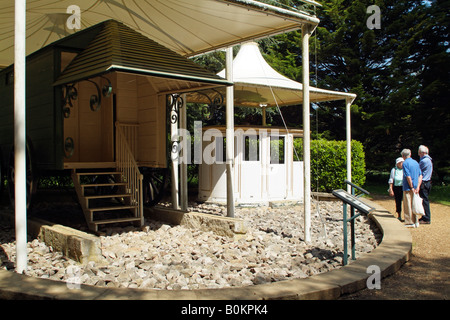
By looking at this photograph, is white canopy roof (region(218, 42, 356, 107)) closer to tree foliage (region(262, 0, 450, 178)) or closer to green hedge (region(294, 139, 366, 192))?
green hedge (region(294, 139, 366, 192))

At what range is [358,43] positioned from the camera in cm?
2167

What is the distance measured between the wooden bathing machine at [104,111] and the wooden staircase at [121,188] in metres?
0.02

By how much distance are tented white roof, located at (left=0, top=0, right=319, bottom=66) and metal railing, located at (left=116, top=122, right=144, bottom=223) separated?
1985 mm

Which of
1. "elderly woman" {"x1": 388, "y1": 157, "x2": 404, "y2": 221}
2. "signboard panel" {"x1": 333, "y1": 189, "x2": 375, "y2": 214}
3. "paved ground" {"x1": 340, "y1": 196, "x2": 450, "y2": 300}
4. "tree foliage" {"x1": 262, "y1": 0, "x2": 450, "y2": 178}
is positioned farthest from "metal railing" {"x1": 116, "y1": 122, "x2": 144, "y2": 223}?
"tree foliage" {"x1": 262, "y1": 0, "x2": 450, "y2": 178}

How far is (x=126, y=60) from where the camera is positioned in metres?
5.79

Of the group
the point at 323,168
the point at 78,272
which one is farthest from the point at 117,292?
the point at 323,168

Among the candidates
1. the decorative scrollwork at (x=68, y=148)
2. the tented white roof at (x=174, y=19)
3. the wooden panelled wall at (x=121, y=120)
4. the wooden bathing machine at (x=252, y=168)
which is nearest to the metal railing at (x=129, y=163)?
the wooden panelled wall at (x=121, y=120)

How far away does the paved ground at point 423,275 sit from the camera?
4418 millimetres

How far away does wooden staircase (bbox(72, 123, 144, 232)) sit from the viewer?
24.0 feet

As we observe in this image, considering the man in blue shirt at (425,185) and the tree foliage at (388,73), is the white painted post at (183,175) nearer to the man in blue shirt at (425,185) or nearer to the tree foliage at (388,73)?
the man in blue shirt at (425,185)

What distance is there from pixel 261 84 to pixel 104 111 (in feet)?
12.6

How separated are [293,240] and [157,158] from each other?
3.09m

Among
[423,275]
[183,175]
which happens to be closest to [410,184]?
[423,275]
